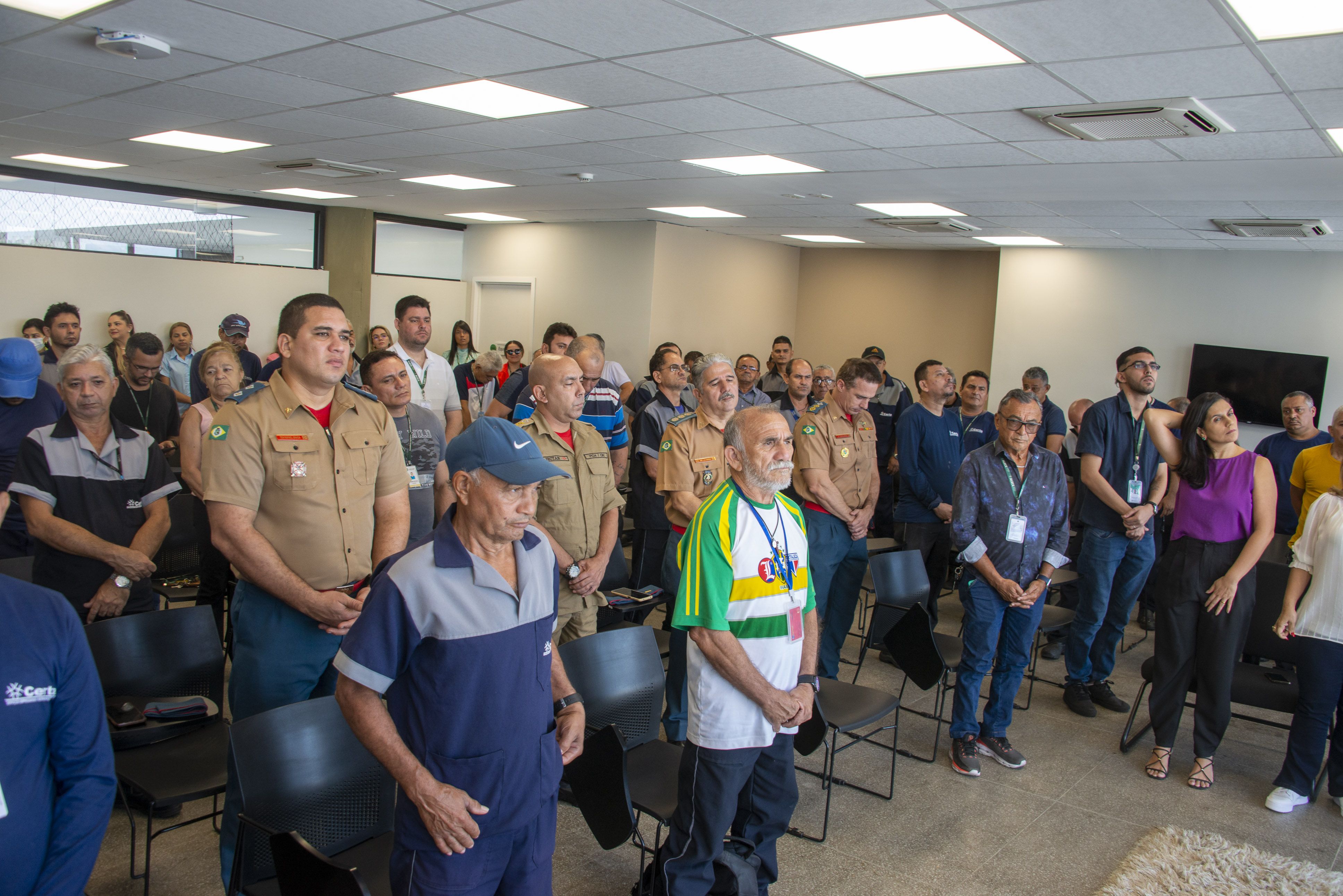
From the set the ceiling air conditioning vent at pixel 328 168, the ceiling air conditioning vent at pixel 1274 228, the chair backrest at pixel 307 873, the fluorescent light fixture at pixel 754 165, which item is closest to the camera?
the chair backrest at pixel 307 873

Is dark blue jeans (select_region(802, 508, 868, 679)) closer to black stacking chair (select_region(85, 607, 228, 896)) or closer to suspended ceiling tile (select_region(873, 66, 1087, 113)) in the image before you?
suspended ceiling tile (select_region(873, 66, 1087, 113))

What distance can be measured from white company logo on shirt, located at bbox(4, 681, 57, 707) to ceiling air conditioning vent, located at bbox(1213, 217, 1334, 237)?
8.25 meters

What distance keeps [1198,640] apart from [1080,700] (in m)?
0.97

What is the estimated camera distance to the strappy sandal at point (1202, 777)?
402 centimetres

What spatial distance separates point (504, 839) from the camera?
6.15 ft

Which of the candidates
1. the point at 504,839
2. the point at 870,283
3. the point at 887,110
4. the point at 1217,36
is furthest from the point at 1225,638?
the point at 870,283

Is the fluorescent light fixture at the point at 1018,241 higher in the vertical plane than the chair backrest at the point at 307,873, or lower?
higher

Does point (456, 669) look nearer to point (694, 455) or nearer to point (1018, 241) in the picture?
point (694, 455)

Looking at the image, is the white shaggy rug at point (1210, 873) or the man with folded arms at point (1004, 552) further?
the man with folded arms at point (1004, 552)

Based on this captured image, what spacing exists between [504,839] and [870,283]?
11399mm

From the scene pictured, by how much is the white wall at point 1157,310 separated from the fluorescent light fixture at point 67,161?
31.8 ft

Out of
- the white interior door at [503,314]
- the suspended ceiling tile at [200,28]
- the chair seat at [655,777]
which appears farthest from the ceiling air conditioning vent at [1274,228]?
the white interior door at [503,314]

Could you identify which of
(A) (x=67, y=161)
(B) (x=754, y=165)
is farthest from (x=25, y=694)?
(A) (x=67, y=161)

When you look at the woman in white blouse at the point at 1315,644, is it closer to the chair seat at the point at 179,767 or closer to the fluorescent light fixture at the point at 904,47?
the fluorescent light fixture at the point at 904,47
